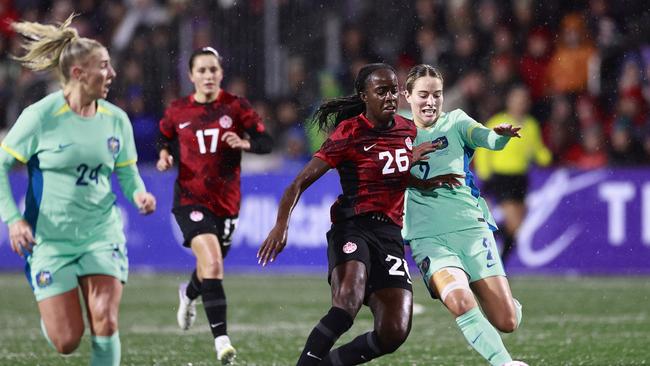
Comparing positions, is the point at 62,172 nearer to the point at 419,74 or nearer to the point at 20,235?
the point at 20,235

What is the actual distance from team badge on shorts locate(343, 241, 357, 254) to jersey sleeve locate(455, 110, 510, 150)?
1143 mm

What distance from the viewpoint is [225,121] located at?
934 cm

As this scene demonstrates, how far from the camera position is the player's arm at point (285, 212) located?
638 cm

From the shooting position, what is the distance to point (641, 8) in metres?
17.9

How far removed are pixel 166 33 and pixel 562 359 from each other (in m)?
11.0

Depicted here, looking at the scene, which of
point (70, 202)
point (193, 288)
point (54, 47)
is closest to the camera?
point (70, 202)

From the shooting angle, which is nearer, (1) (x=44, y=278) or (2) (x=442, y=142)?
(1) (x=44, y=278)

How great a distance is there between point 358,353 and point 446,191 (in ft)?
4.02

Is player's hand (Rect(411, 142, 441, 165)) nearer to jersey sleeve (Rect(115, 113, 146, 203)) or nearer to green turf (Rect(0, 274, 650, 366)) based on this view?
jersey sleeve (Rect(115, 113, 146, 203))

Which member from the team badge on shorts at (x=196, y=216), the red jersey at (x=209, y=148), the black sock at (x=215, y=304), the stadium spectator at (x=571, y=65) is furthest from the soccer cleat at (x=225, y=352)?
the stadium spectator at (x=571, y=65)

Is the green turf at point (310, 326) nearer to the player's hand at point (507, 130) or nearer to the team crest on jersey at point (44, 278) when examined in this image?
the player's hand at point (507, 130)

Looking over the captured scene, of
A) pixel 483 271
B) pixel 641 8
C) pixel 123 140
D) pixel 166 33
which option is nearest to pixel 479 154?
pixel 641 8

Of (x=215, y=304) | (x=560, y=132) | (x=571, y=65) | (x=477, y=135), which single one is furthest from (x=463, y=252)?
(x=571, y=65)

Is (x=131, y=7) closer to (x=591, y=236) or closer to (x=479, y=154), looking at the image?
(x=479, y=154)
